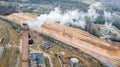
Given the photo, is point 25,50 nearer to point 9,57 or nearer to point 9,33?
point 9,57

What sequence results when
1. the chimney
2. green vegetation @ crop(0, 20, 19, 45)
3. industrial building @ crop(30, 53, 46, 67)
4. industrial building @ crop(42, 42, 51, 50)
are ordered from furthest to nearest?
green vegetation @ crop(0, 20, 19, 45)
industrial building @ crop(42, 42, 51, 50)
industrial building @ crop(30, 53, 46, 67)
the chimney

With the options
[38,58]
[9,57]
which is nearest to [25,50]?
[38,58]

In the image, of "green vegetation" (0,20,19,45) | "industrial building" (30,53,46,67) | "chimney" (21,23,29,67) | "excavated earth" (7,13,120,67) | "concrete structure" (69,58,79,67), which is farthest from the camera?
"green vegetation" (0,20,19,45)

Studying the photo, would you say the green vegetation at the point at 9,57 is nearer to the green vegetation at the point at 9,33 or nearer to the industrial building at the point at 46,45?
the green vegetation at the point at 9,33

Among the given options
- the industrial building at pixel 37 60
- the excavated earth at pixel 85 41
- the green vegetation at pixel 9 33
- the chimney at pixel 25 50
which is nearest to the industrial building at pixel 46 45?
the excavated earth at pixel 85 41

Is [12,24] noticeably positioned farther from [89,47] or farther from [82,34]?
[89,47]

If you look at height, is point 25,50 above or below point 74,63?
above

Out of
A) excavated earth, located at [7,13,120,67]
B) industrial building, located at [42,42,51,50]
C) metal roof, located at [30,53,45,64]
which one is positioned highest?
metal roof, located at [30,53,45,64]

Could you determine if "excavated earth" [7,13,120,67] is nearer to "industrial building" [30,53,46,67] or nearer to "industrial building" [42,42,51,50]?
"industrial building" [42,42,51,50]

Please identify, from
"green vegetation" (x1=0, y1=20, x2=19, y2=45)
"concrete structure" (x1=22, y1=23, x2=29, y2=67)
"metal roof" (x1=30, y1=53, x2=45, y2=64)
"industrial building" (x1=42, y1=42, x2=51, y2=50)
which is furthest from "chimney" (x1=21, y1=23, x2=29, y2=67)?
"green vegetation" (x1=0, y1=20, x2=19, y2=45)
